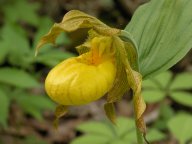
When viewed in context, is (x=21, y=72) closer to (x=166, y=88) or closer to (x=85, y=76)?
(x=166, y=88)

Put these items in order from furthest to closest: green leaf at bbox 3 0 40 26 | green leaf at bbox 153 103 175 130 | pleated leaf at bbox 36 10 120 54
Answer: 1. green leaf at bbox 3 0 40 26
2. green leaf at bbox 153 103 175 130
3. pleated leaf at bbox 36 10 120 54

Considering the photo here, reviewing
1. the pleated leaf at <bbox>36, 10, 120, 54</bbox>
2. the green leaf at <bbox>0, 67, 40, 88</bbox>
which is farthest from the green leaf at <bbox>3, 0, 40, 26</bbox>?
the pleated leaf at <bbox>36, 10, 120, 54</bbox>

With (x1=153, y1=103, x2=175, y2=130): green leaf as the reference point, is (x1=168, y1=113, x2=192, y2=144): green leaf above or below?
above

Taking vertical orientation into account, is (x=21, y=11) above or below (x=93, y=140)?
below

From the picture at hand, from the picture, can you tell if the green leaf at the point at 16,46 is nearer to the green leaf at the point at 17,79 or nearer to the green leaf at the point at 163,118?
the green leaf at the point at 17,79

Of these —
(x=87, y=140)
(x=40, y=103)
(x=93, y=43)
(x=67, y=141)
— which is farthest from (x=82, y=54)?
(x=67, y=141)

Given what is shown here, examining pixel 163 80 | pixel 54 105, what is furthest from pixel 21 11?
pixel 163 80

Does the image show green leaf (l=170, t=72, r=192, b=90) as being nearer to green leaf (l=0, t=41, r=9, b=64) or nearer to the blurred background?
the blurred background
